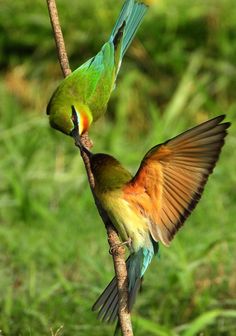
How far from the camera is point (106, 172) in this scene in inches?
107

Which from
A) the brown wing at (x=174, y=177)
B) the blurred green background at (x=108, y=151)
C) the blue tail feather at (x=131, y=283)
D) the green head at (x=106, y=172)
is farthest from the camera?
the blurred green background at (x=108, y=151)

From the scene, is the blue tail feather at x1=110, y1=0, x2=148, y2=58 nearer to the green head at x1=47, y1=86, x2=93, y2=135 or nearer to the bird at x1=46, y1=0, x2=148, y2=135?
the bird at x1=46, y1=0, x2=148, y2=135

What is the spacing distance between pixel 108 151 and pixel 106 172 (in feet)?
9.18

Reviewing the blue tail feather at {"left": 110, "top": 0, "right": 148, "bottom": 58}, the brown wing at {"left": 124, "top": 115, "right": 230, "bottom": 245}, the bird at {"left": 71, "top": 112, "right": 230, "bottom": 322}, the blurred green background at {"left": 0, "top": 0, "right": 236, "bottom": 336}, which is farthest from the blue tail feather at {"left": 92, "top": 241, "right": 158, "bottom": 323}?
the blue tail feather at {"left": 110, "top": 0, "right": 148, "bottom": 58}

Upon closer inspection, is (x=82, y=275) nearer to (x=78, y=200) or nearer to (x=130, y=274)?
(x=78, y=200)

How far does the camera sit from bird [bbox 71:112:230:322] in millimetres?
2572

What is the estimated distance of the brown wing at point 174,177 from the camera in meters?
2.51

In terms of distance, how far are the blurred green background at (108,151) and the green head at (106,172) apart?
1.28ft

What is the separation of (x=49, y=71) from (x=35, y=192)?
55.1 inches

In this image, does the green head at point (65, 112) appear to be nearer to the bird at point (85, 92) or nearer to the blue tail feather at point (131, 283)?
the bird at point (85, 92)

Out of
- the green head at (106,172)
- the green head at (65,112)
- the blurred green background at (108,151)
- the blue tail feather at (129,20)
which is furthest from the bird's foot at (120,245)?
the blue tail feather at (129,20)

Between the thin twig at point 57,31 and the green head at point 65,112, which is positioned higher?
the thin twig at point 57,31

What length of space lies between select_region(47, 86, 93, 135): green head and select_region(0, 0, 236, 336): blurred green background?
2.05 feet

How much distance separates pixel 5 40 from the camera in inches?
252
